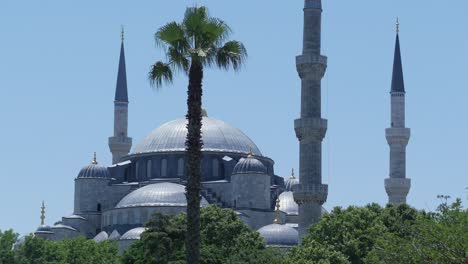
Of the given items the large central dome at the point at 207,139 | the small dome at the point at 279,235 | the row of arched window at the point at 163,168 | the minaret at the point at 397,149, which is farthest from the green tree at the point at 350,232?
the large central dome at the point at 207,139

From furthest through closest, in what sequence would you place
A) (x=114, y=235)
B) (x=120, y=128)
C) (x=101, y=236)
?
(x=120, y=128) → (x=101, y=236) → (x=114, y=235)

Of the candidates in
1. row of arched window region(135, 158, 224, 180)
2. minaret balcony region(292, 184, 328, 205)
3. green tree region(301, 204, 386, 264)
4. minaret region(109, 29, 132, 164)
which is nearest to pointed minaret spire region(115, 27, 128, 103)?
minaret region(109, 29, 132, 164)

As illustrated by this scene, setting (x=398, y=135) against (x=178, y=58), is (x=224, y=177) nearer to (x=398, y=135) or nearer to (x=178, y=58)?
(x=398, y=135)

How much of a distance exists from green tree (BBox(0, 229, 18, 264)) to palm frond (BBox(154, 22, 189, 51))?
5261 centimetres

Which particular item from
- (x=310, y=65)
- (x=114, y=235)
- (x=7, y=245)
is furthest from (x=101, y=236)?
(x=310, y=65)

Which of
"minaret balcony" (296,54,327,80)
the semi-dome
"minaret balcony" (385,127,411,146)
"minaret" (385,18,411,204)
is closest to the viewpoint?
"minaret balcony" (296,54,327,80)

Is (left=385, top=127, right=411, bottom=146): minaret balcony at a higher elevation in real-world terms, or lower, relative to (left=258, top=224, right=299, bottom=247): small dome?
higher

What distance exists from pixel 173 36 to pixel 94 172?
8089 centimetres

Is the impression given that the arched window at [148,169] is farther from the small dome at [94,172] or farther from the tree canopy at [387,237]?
the tree canopy at [387,237]

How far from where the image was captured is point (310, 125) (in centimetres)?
8888

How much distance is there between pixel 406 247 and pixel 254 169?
68.9 meters

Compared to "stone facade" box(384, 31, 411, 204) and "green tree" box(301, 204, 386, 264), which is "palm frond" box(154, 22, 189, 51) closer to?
"green tree" box(301, 204, 386, 264)

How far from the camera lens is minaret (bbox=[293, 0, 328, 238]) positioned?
88688 mm

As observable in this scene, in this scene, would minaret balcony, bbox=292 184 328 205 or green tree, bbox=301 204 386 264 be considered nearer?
green tree, bbox=301 204 386 264
